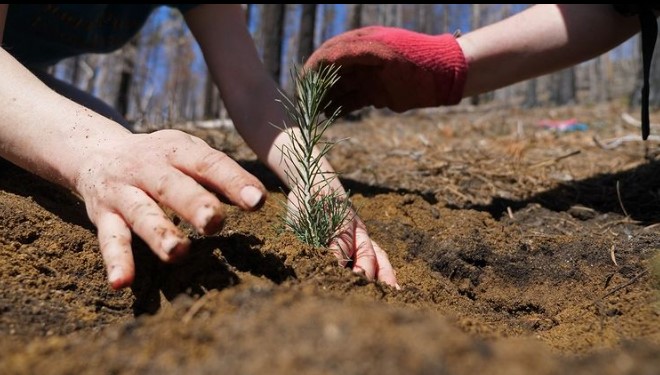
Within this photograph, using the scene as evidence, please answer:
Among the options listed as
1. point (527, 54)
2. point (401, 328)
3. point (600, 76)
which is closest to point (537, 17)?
point (527, 54)

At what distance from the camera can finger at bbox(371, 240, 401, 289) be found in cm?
147

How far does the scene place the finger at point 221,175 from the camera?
1.13 metres

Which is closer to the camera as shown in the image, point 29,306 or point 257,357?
point 257,357

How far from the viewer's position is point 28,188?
1727mm

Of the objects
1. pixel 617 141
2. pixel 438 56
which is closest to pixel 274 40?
pixel 617 141

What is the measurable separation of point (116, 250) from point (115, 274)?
A: 0.06 metres

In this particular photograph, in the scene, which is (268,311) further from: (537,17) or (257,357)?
(537,17)

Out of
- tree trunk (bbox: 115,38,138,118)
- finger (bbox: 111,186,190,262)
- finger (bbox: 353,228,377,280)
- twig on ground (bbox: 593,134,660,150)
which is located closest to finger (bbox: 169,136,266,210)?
finger (bbox: 111,186,190,262)

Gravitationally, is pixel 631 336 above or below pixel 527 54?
below

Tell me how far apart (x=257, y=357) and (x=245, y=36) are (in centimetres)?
210

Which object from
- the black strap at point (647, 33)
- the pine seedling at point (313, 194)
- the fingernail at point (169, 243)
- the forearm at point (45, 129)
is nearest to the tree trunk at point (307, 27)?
the black strap at point (647, 33)

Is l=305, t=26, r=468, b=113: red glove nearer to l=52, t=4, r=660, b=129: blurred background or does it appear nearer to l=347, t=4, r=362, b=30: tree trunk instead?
l=52, t=4, r=660, b=129: blurred background

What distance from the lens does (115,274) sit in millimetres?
1068

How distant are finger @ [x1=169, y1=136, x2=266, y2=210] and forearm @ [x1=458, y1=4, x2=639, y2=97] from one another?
5.20 feet
